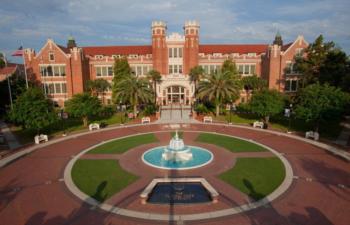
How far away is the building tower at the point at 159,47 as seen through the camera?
162ft

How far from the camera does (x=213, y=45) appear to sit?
182ft

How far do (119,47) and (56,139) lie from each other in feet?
108

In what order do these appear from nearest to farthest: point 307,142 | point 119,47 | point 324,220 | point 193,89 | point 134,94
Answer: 1. point 324,220
2. point 307,142
3. point 134,94
4. point 193,89
5. point 119,47

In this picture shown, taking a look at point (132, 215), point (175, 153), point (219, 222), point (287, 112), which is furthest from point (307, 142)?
point (132, 215)

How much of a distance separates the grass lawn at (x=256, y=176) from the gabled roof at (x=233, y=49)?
3673 cm

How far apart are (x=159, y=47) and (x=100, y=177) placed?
3765cm

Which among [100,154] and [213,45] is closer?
[100,154]

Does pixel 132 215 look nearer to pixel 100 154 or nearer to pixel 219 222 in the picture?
pixel 219 222

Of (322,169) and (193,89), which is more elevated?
(193,89)

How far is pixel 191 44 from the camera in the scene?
49.8 m

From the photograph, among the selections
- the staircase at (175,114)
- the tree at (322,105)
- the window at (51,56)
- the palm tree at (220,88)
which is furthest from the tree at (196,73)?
the window at (51,56)

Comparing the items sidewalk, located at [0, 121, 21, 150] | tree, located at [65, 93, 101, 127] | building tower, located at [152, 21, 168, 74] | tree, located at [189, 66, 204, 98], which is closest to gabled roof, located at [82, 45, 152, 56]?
building tower, located at [152, 21, 168, 74]

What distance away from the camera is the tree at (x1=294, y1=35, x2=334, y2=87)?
37.5m

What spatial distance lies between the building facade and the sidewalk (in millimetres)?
14950
